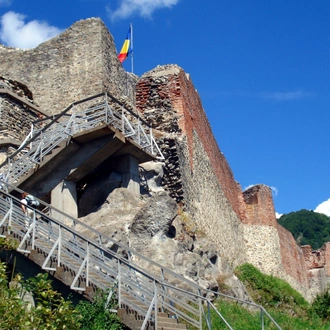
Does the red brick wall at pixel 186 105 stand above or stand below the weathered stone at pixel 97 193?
above

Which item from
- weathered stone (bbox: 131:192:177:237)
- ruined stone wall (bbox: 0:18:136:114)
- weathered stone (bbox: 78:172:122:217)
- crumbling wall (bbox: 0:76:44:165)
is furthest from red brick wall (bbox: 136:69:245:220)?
weathered stone (bbox: 131:192:177:237)

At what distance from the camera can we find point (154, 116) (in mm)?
20000

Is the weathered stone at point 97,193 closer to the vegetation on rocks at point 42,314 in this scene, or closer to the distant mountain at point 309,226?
the vegetation on rocks at point 42,314

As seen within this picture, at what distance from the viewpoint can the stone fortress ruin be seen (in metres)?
16.9

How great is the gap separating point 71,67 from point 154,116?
460cm

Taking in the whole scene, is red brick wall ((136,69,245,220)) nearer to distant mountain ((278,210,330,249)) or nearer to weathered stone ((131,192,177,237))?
weathered stone ((131,192,177,237))

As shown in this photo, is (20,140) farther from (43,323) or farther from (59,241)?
(43,323)

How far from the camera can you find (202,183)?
2188cm

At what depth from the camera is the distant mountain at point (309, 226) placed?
2972 inches

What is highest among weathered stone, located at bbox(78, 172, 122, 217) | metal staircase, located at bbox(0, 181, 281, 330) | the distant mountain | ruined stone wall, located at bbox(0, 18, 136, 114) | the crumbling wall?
the distant mountain

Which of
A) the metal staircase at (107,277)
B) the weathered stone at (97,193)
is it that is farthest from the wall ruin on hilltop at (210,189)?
the metal staircase at (107,277)

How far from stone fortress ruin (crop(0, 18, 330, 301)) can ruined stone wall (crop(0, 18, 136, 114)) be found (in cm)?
4

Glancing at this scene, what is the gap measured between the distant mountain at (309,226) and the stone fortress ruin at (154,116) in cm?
4676

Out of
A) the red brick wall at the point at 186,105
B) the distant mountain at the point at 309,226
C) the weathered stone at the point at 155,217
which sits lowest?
the weathered stone at the point at 155,217
